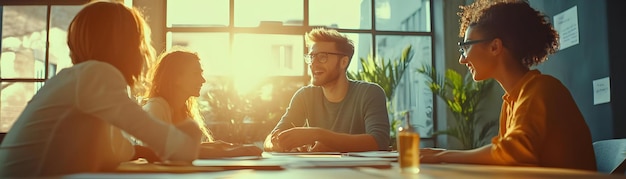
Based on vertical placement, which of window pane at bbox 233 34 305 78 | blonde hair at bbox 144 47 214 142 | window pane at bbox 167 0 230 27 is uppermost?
window pane at bbox 167 0 230 27

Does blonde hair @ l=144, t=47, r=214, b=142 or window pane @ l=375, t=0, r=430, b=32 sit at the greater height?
window pane @ l=375, t=0, r=430, b=32

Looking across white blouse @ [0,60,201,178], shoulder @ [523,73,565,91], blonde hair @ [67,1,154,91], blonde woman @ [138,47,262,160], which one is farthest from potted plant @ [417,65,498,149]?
white blouse @ [0,60,201,178]

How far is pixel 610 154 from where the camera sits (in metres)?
2.11

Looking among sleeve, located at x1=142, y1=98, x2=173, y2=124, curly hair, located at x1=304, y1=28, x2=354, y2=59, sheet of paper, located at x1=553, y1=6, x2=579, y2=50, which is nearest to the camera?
sleeve, located at x1=142, y1=98, x2=173, y2=124

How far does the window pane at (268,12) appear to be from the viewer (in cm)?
684

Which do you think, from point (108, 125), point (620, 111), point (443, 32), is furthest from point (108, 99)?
point (443, 32)

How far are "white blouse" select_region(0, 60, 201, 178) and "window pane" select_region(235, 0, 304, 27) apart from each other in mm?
5342

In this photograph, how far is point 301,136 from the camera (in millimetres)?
2787

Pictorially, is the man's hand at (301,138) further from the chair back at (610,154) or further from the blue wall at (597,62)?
the blue wall at (597,62)

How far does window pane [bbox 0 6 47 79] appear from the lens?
6.16 metres

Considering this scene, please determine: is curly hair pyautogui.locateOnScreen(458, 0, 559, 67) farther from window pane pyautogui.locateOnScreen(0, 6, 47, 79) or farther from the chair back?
window pane pyautogui.locateOnScreen(0, 6, 47, 79)

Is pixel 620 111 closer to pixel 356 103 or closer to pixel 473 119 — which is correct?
pixel 356 103

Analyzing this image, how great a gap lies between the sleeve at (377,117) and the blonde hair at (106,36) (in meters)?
1.52

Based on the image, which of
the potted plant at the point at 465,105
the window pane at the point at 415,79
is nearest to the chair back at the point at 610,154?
the potted plant at the point at 465,105
